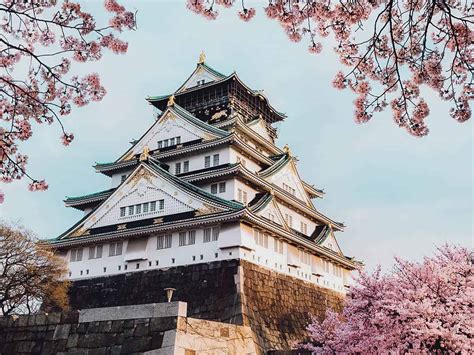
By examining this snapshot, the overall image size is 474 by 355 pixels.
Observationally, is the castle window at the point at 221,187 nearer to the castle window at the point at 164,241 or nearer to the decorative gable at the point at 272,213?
the decorative gable at the point at 272,213

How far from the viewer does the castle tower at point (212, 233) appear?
2478 cm

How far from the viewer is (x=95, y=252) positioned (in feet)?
94.1

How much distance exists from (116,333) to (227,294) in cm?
1124

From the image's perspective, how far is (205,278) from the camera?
977 inches

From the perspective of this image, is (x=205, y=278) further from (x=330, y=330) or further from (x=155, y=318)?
(x=155, y=318)

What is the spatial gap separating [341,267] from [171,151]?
577 inches

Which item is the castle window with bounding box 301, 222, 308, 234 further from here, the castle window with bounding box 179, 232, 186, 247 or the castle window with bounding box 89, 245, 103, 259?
the castle window with bounding box 89, 245, 103, 259

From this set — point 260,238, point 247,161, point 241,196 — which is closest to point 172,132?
point 247,161

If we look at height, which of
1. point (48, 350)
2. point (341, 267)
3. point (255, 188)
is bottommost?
point (48, 350)

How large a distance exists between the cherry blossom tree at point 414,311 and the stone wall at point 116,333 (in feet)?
15.0

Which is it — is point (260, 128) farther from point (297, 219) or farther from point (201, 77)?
point (297, 219)

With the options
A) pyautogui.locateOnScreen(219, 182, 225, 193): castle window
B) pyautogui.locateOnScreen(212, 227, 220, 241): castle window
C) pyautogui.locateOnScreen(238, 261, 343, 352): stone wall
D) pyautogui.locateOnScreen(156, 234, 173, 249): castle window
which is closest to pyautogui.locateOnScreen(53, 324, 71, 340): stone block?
pyautogui.locateOnScreen(238, 261, 343, 352): stone wall

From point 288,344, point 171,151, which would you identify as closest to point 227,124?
point 171,151

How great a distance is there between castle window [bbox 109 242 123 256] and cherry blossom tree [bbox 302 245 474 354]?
14.0 meters
